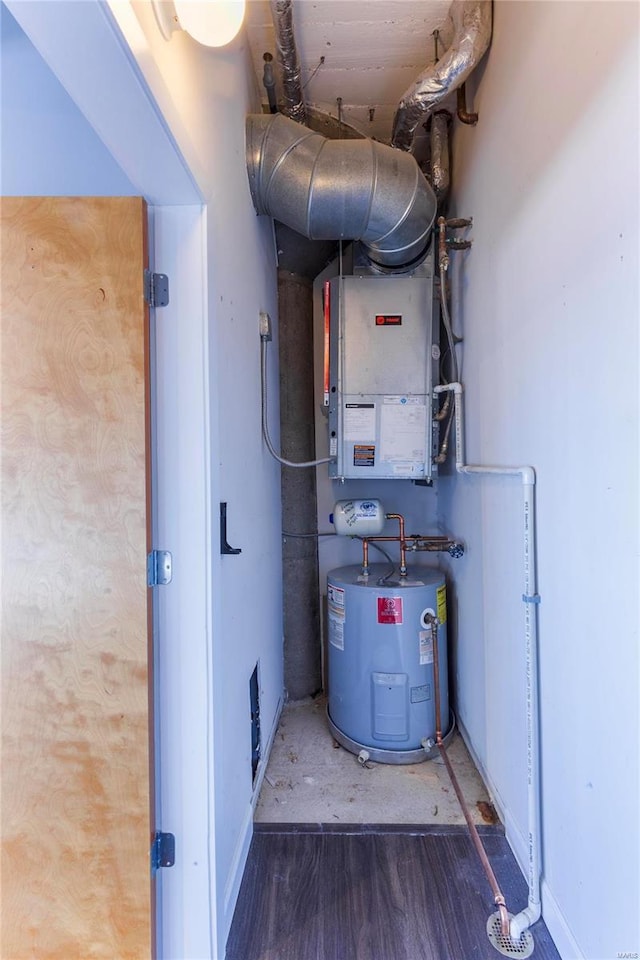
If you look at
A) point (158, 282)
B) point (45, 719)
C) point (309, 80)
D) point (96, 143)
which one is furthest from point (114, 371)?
point (309, 80)

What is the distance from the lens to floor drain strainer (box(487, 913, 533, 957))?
1145 millimetres

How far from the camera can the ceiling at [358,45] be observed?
1.53m

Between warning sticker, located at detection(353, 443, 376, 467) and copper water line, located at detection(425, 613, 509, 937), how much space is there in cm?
73

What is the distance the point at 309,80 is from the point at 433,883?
299 cm

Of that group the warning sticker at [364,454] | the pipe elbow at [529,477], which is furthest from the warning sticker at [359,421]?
the pipe elbow at [529,477]

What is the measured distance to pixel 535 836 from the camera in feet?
4.00

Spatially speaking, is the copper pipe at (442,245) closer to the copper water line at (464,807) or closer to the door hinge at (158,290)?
the door hinge at (158,290)

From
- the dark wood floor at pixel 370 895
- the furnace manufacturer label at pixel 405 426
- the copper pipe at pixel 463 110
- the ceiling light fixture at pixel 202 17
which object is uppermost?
the copper pipe at pixel 463 110

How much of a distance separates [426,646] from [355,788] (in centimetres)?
62

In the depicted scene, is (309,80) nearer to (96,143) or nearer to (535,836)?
(96,143)

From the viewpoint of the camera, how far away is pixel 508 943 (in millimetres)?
1166

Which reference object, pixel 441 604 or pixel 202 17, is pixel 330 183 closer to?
pixel 202 17

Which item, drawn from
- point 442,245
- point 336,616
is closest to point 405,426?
point 442,245

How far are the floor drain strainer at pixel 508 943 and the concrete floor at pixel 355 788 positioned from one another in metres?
0.37
